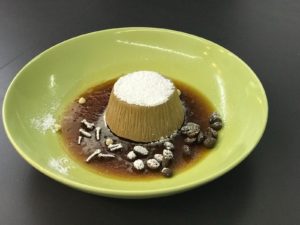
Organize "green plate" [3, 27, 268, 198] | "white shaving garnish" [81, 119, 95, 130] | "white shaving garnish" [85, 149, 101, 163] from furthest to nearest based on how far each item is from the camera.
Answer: "white shaving garnish" [81, 119, 95, 130] < "white shaving garnish" [85, 149, 101, 163] < "green plate" [3, 27, 268, 198]

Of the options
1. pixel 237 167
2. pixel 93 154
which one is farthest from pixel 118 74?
pixel 237 167

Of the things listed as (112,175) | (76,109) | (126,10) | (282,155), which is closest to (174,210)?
(112,175)

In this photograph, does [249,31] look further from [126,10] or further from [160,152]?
[160,152]

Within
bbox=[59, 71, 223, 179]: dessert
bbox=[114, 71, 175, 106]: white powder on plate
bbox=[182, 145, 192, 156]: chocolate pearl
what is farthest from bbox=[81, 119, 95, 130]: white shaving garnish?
bbox=[182, 145, 192, 156]: chocolate pearl

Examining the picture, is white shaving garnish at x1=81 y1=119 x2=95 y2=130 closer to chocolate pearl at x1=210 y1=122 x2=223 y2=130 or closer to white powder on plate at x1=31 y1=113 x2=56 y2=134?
white powder on plate at x1=31 y1=113 x2=56 y2=134

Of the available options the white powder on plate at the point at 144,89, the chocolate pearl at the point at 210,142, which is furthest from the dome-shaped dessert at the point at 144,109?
the chocolate pearl at the point at 210,142

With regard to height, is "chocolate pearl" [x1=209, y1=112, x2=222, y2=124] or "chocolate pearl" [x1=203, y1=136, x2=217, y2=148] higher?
"chocolate pearl" [x1=209, y1=112, x2=222, y2=124]
